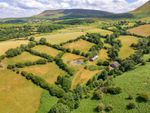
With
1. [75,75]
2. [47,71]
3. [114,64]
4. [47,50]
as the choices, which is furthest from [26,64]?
[114,64]

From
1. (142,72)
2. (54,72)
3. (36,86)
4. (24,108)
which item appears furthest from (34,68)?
(142,72)

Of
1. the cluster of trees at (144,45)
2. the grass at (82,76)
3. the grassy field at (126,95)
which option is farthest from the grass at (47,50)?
the grassy field at (126,95)

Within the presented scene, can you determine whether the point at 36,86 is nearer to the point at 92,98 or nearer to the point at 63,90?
the point at 63,90

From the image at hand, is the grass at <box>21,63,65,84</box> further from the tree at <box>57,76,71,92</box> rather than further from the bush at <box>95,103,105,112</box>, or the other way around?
the bush at <box>95,103,105,112</box>

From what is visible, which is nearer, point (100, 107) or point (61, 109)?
point (61, 109)

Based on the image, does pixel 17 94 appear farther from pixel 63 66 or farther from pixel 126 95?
pixel 126 95

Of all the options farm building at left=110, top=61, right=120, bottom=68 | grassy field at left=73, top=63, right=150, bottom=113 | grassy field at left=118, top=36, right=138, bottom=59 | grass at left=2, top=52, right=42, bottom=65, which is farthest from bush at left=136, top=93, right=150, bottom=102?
grassy field at left=118, top=36, right=138, bottom=59

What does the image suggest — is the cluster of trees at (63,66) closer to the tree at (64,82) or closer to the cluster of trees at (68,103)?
the tree at (64,82)
